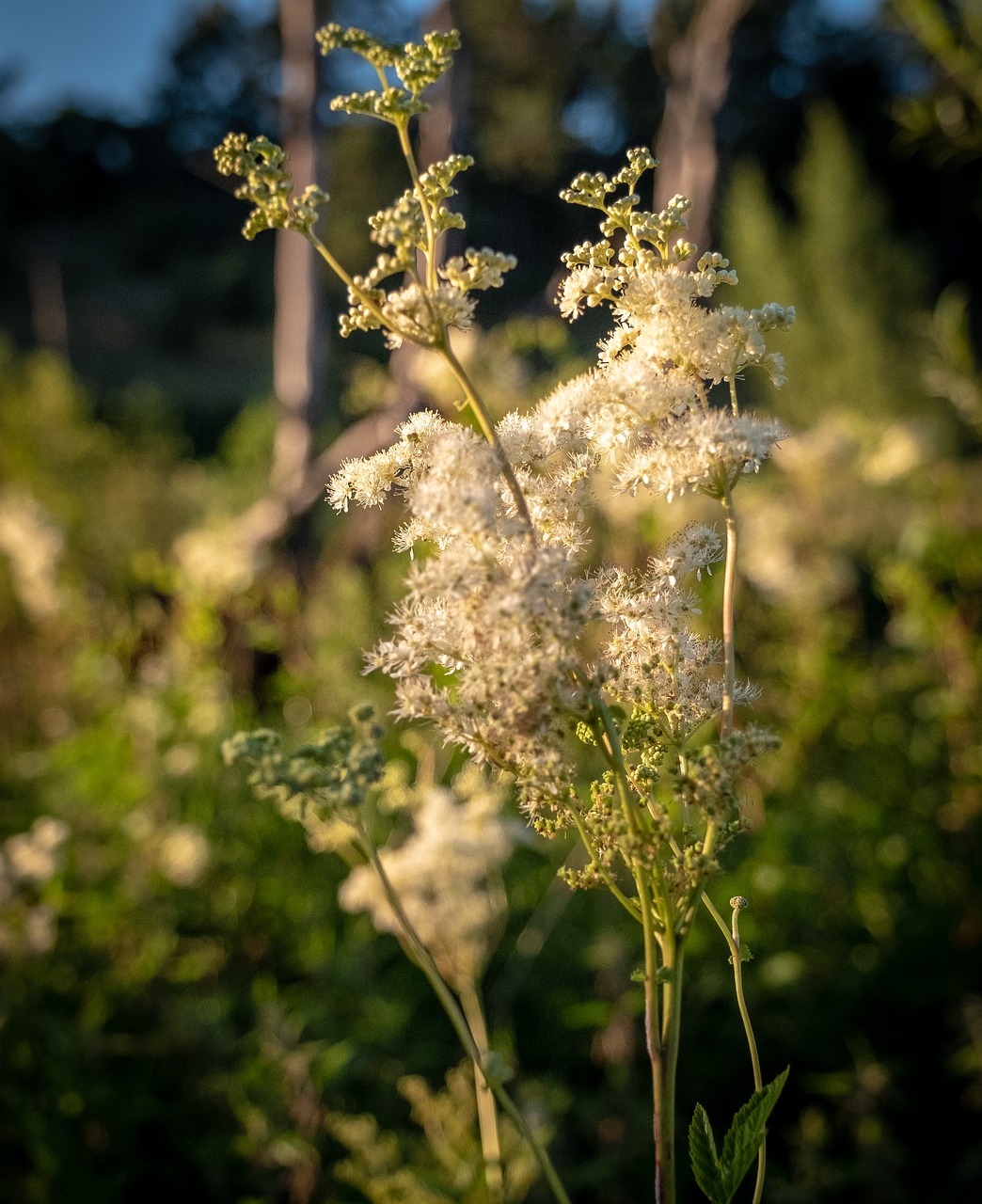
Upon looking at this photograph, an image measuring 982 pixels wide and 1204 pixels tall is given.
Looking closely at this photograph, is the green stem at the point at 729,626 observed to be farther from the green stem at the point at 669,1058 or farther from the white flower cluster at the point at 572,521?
the green stem at the point at 669,1058

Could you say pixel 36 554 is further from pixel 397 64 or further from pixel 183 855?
pixel 397 64

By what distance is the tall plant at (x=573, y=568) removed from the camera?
569 millimetres

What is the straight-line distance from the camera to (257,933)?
2.40m

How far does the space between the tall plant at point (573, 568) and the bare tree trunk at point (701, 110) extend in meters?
3.22

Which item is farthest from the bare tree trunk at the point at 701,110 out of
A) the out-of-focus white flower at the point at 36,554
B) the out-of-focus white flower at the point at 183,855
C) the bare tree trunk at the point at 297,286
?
the out-of-focus white flower at the point at 36,554

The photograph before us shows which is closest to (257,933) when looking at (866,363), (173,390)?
(866,363)

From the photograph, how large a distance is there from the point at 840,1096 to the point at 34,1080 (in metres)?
1.69

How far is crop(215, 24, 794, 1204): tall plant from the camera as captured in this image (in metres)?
0.57

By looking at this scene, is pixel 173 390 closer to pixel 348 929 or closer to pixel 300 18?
pixel 300 18

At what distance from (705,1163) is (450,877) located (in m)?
0.86

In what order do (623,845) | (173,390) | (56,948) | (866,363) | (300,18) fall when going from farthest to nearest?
(173,390)
(866,363)
(300,18)
(56,948)
(623,845)

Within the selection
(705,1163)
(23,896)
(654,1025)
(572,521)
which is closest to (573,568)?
(572,521)

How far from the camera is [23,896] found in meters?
2.07

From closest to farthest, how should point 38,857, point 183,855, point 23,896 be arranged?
1. point 38,857
2. point 23,896
3. point 183,855
